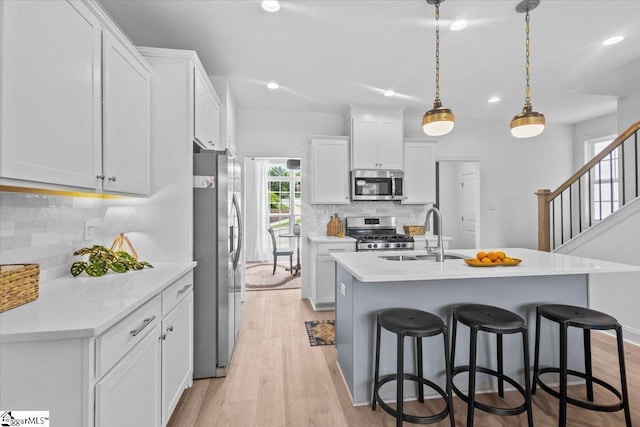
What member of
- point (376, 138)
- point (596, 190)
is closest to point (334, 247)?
point (376, 138)

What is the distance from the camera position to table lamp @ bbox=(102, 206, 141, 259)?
2.03m

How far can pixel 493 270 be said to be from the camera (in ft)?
6.37

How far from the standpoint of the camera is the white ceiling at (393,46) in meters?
2.31

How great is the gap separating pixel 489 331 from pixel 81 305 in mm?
2014

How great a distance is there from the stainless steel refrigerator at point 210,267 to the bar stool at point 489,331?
5.62 ft

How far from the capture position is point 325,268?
156 inches

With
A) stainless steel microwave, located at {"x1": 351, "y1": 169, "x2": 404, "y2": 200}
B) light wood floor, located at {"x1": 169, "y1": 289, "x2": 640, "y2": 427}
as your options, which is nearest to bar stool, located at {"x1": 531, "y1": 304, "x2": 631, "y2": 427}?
light wood floor, located at {"x1": 169, "y1": 289, "x2": 640, "y2": 427}

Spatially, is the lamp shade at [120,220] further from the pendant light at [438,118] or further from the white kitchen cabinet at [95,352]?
the pendant light at [438,118]

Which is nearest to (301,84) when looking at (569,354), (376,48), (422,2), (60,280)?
(376,48)

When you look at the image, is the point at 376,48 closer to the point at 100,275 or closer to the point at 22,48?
the point at 22,48

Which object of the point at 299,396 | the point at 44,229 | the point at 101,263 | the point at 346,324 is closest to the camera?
the point at 44,229

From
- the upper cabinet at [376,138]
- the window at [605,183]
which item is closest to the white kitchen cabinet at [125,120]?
the upper cabinet at [376,138]

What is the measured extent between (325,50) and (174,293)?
8.02 feet

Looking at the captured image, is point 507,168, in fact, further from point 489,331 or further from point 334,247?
point 489,331
